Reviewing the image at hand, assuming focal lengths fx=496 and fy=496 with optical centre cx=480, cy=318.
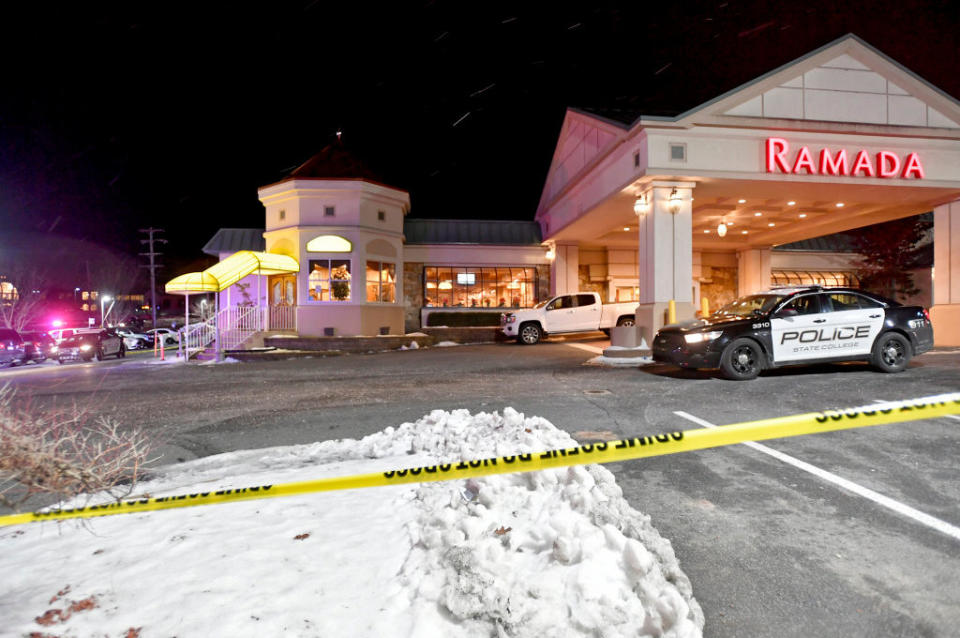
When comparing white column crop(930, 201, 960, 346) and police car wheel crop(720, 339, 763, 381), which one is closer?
police car wheel crop(720, 339, 763, 381)

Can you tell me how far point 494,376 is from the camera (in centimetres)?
1077

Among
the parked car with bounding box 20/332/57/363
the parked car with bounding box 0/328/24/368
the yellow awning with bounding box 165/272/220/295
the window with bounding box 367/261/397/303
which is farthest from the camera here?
the window with bounding box 367/261/397/303

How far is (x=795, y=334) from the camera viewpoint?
9.13m

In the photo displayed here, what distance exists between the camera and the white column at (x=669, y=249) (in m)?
13.9

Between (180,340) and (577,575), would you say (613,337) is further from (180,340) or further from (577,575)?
(180,340)

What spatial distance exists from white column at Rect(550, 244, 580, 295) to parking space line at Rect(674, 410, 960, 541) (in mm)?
19446

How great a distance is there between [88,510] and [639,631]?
8.97 ft

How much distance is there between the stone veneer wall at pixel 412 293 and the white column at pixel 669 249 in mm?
14277

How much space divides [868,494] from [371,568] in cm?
379

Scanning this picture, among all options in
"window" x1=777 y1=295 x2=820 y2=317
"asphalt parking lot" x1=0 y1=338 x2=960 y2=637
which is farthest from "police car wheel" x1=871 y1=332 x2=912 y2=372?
"window" x1=777 y1=295 x2=820 y2=317

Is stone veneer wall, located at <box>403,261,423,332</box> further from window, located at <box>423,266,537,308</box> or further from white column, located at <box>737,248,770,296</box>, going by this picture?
white column, located at <box>737,248,770,296</box>

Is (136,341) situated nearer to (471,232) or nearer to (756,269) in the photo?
(471,232)

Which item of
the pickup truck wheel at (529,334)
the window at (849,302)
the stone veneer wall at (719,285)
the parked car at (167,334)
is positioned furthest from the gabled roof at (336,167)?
the stone veneer wall at (719,285)

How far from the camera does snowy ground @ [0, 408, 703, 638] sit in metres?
2.30
